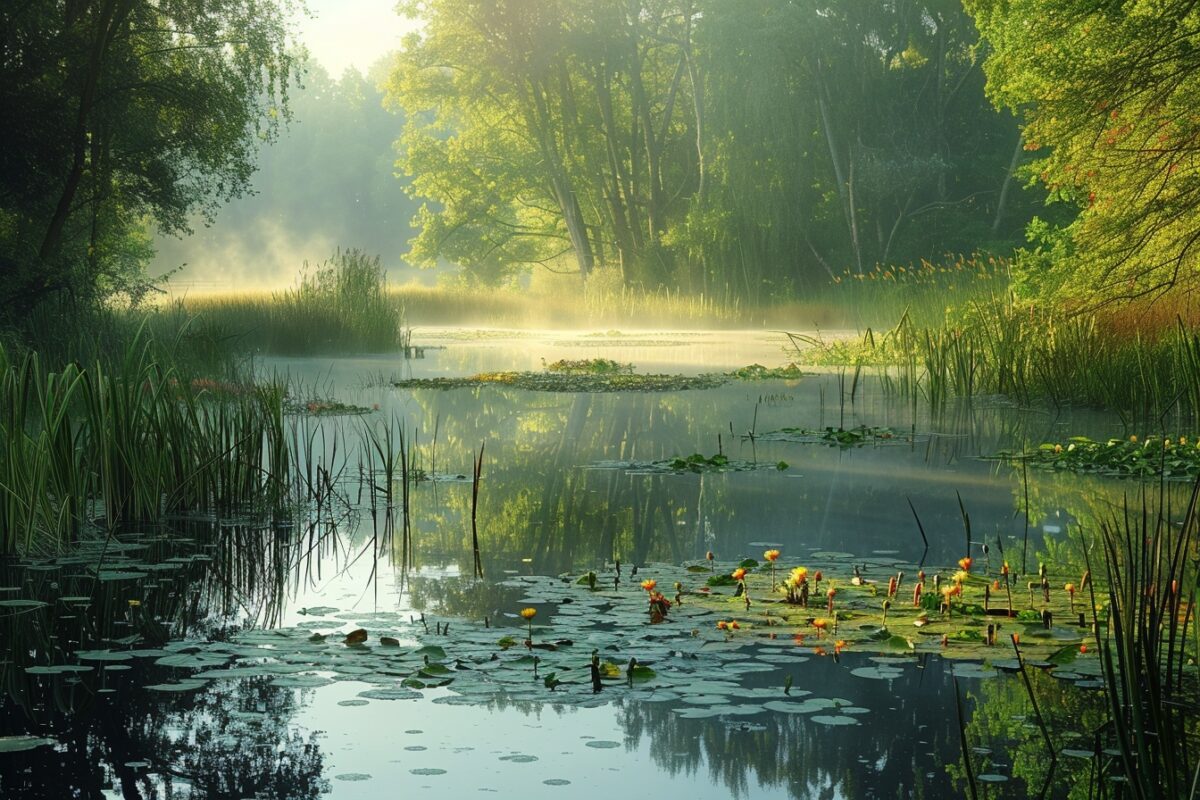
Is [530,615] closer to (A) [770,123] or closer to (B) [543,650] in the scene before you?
(B) [543,650]

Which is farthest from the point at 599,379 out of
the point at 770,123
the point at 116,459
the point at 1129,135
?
the point at 770,123

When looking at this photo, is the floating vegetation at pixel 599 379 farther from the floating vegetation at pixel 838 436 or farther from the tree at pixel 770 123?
the tree at pixel 770 123

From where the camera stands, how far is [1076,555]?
6484 millimetres

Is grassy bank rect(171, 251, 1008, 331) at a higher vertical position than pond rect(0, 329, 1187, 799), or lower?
higher

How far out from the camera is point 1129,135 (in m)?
12.8

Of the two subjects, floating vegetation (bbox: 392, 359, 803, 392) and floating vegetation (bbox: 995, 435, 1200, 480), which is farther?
floating vegetation (bbox: 392, 359, 803, 392)

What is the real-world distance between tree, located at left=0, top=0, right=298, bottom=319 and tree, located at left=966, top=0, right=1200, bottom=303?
33.9 ft

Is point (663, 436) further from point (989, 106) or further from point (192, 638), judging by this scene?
point (989, 106)

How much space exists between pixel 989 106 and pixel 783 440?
25022 mm

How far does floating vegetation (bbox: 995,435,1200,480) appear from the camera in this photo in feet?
28.6

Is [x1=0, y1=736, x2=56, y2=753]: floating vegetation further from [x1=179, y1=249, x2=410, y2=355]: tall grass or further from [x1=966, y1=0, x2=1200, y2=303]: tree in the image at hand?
[x1=179, y1=249, x2=410, y2=355]: tall grass

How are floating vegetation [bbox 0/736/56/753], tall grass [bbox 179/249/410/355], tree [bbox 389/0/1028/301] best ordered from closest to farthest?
1. floating vegetation [bbox 0/736/56/753]
2. tall grass [bbox 179/249/410/355]
3. tree [bbox 389/0/1028/301]

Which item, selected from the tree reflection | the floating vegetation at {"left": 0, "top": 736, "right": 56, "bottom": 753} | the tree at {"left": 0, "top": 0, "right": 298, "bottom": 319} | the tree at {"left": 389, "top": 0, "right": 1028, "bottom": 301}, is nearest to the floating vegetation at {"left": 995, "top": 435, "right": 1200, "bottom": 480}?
the tree reflection

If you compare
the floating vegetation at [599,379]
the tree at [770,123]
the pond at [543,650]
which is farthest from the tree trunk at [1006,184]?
the pond at [543,650]
